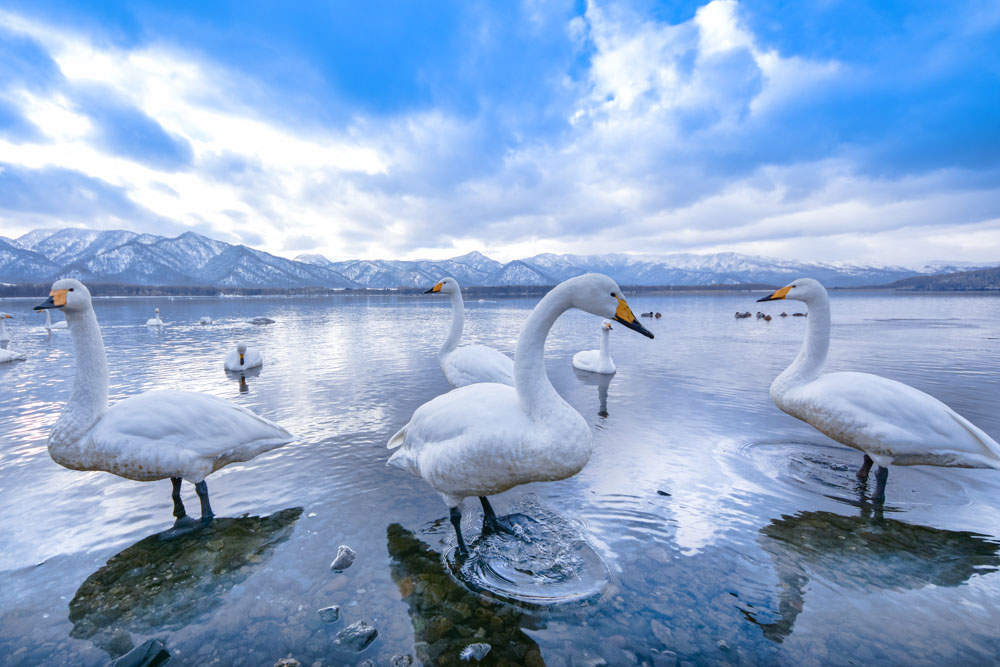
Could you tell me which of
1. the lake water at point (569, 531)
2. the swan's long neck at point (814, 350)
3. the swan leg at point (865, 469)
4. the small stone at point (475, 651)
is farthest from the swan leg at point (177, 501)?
the swan leg at point (865, 469)

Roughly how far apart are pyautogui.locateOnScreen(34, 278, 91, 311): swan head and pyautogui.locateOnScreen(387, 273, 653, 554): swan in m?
4.44

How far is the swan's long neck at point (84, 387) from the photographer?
4.66m

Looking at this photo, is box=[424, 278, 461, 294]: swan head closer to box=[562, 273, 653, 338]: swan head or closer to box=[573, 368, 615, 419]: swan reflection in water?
box=[573, 368, 615, 419]: swan reflection in water

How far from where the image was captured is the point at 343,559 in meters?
4.49

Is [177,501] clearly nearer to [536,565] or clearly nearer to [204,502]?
[204,502]

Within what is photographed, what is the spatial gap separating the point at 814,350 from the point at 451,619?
6262mm

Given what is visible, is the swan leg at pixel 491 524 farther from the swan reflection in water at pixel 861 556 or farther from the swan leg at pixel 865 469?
the swan leg at pixel 865 469

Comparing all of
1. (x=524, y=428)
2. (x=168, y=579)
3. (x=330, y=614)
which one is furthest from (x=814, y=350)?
(x=168, y=579)

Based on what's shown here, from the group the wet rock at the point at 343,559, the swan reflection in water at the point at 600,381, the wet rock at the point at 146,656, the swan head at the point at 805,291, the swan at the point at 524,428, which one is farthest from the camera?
the swan reflection in water at the point at 600,381

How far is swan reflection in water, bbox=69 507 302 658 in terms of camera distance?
12.1 ft

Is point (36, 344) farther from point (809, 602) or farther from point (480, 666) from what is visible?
point (809, 602)

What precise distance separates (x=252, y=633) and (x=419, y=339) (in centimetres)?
2219

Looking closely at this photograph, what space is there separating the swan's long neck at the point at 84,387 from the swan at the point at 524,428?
3.88 meters

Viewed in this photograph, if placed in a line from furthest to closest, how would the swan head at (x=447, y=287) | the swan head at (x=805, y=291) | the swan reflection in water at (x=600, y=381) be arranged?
1. the swan head at (x=447, y=287)
2. the swan reflection in water at (x=600, y=381)
3. the swan head at (x=805, y=291)
